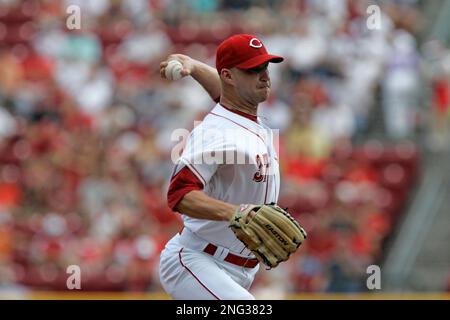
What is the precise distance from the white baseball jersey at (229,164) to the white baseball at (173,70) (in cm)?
29

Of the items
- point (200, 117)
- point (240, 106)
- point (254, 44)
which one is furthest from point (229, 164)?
point (200, 117)

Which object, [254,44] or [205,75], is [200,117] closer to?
[205,75]

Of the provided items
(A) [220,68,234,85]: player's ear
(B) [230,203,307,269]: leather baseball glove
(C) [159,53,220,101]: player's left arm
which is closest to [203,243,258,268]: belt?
(B) [230,203,307,269]: leather baseball glove

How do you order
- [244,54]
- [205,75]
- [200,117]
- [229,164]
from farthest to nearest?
[200,117]
[205,75]
[244,54]
[229,164]

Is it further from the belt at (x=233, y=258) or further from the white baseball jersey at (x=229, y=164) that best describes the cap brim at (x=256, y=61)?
the belt at (x=233, y=258)

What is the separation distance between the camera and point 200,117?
12320 millimetres

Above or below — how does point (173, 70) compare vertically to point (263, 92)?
above

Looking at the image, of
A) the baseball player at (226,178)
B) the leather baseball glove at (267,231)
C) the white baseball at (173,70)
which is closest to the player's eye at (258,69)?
the baseball player at (226,178)

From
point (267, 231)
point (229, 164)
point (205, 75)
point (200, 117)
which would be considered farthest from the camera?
point (200, 117)

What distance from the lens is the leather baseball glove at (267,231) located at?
4.71 meters

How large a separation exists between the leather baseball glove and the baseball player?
0.02 metres

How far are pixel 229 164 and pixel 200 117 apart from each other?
7.34 meters

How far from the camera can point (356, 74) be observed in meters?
12.6

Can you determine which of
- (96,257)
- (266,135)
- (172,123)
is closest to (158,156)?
(172,123)
